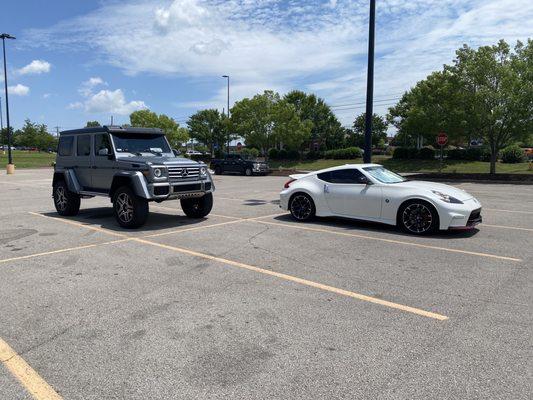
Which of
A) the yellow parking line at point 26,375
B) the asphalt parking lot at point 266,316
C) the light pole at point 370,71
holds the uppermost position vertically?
the light pole at point 370,71

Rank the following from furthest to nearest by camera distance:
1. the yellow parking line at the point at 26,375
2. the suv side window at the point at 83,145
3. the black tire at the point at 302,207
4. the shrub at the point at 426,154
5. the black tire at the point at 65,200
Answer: the shrub at the point at 426,154 → the black tire at the point at 65,200 → the suv side window at the point at 83,145 → the black tire at the point at 302,207 → the yellow parking line at the point at 26,375

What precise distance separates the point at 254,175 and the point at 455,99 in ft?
47.8

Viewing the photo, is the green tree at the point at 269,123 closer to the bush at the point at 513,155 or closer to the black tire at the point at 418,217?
the bush at the point at 513,155

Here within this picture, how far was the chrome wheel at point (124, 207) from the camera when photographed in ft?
29.6

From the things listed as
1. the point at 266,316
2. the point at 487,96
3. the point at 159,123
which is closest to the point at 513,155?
the point at 487,96

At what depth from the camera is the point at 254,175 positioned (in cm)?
3272

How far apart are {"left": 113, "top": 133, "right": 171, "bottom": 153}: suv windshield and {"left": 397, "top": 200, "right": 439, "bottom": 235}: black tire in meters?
5.52

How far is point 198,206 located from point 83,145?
10.2ft

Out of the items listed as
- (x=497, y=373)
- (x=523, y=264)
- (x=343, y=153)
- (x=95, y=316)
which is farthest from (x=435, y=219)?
(x=343, y=153)

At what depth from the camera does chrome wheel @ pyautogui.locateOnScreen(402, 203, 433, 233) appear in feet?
26.6

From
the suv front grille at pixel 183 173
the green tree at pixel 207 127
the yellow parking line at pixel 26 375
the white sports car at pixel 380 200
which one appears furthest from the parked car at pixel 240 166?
the green tree at pixel 207 127

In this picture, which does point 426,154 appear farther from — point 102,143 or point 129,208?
point 129,208

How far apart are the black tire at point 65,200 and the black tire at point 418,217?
25.1ft

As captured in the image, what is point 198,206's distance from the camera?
10.5m
